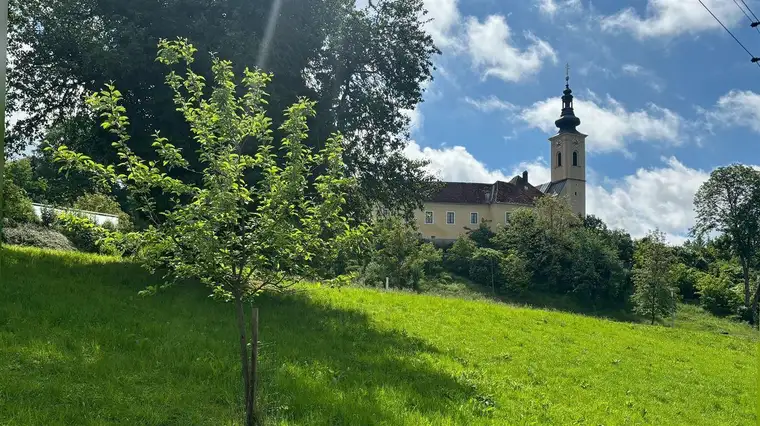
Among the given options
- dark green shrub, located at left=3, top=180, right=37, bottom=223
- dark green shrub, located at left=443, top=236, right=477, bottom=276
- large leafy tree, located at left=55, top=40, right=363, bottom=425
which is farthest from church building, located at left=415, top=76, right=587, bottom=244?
large leafy tree, located at left=55, top=40, right=363, bottom=425

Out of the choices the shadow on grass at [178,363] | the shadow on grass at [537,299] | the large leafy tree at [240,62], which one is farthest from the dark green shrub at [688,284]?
the shadow on grass at [178,363]

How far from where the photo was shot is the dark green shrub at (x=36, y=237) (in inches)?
744

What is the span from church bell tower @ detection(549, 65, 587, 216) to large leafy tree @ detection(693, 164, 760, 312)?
29696 mm

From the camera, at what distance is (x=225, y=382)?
308 inches

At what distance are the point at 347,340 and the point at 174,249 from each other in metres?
6.49

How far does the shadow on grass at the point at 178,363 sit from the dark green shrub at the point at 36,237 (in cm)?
678

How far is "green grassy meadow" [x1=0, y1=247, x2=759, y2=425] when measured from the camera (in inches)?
271

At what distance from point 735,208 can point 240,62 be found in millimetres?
56579

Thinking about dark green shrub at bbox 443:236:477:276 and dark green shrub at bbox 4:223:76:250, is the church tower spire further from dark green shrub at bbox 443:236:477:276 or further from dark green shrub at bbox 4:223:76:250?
dark green shrub at bbox 4:223:76:250

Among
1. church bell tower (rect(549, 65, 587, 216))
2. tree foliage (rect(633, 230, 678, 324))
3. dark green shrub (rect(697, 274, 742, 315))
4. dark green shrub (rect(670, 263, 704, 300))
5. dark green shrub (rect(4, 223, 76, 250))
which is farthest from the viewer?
church bell tower (rect(549, 65, 587, 216))

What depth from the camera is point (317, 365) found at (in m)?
9.16

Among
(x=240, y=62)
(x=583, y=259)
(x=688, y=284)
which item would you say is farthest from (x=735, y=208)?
(x=240, y=62)

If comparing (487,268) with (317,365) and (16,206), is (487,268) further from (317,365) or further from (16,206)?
(317,365)

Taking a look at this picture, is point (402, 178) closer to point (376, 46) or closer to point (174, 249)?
point (376, 46)
